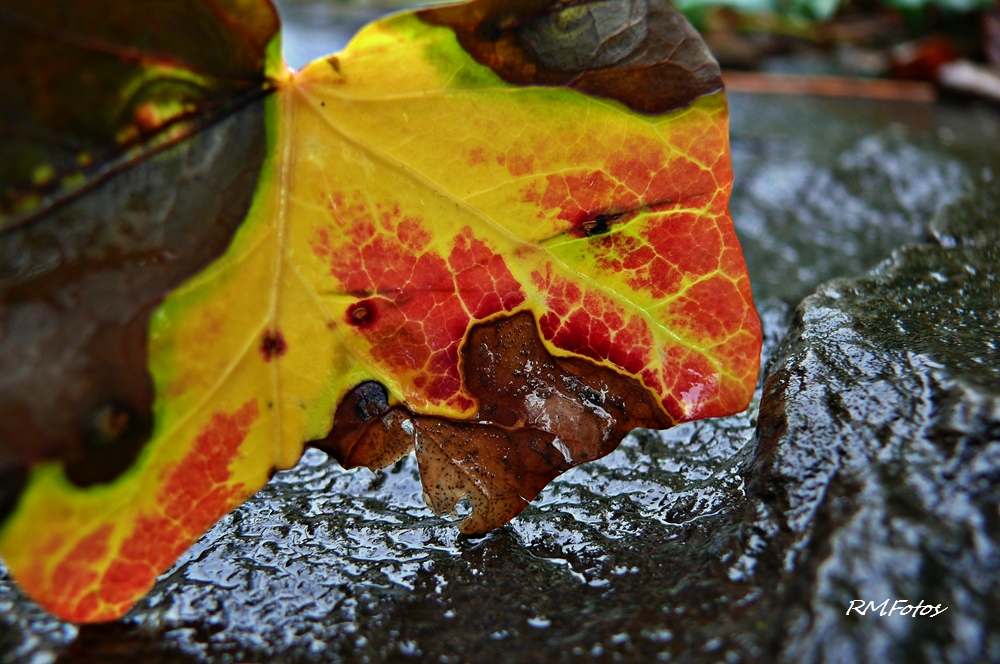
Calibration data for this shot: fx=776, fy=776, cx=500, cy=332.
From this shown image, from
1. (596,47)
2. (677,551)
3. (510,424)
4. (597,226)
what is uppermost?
(596,47)

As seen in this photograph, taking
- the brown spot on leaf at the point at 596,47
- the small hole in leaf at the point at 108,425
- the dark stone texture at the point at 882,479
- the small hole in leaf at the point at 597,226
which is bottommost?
the dark stone texture at the point at 882,479

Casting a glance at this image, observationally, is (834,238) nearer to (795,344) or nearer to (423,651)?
(795,344)

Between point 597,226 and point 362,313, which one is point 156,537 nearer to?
point 362,313

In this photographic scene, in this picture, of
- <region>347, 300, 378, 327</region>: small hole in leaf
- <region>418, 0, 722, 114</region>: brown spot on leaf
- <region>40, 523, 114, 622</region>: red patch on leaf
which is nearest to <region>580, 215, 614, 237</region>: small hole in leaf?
<region>418, 0, 722, 114</region>: brown spot on leaf

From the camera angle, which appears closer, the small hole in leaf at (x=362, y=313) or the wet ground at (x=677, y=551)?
the wet ground at (x=677, y=551)

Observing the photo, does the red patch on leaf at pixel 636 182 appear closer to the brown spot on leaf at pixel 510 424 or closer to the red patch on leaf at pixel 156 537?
the brown spot on leaf at pixel 510 424

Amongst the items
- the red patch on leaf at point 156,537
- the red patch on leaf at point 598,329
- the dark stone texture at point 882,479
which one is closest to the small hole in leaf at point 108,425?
the red patch on leaf at point 156,537

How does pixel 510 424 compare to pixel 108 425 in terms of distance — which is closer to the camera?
pixel 108 425

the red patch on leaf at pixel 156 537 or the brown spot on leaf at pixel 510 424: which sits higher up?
the red patch on leaf at pixel 156 537

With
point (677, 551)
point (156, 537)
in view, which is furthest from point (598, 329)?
point (156, 537)
